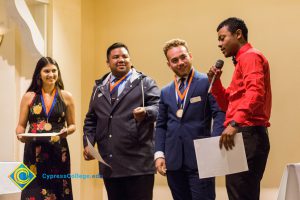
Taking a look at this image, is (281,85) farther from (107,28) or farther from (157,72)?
(107,28)

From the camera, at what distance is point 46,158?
3.79m

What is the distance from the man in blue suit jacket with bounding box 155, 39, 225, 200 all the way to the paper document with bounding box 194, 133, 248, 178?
0.26 metres

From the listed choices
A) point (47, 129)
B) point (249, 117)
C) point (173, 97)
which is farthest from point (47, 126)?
point (249, 117)

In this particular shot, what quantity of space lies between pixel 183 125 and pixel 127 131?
458 millimetres

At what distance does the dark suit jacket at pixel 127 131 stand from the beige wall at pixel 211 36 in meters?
1.40

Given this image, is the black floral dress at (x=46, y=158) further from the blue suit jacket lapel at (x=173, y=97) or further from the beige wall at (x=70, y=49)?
the blue suit jacket lapel at (x=173, y=97)

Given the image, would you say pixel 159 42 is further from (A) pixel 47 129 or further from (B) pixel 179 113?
(B) pixel 179 113

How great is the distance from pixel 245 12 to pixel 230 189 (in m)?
2.40

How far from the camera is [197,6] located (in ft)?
15.6

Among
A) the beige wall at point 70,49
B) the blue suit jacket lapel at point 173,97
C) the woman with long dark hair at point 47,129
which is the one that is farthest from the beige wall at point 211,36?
the blue suit jacket lapel at point 173,97

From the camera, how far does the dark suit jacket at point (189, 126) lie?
2830mm

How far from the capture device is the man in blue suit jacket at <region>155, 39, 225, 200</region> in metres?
2.81

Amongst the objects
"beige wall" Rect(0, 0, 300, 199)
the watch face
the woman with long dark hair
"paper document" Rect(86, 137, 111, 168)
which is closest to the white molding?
"beige wall" Rect(0, 0, 300, 199)

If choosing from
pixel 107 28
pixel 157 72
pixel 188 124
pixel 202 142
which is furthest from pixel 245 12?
pixel 202 142
